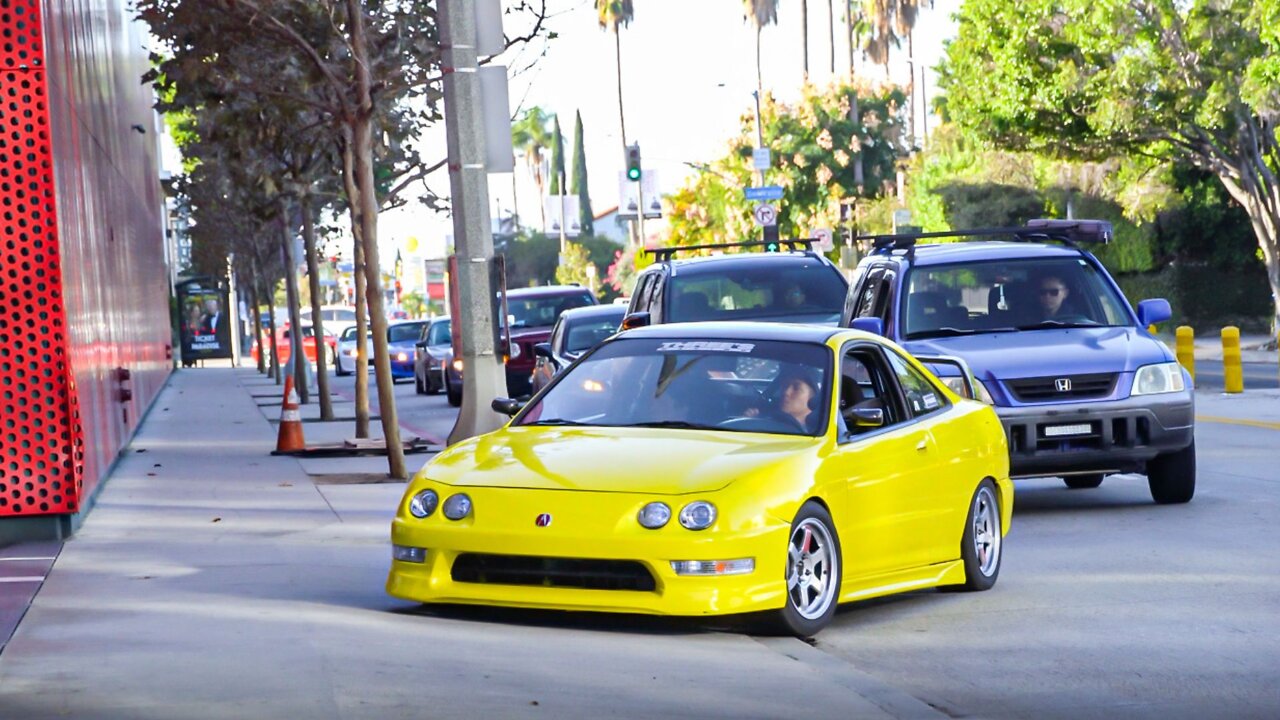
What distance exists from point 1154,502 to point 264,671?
27.3ft

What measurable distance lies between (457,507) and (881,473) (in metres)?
2.10

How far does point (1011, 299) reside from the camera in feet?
46.2

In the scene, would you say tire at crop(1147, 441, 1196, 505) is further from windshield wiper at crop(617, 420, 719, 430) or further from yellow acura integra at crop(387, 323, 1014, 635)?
windshield wiper at crop(617, 420, 719, 430)

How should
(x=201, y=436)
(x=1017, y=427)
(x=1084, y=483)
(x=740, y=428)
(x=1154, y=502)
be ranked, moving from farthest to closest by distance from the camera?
(x=201, y=436)
(x=1084, y=483)
(x=1154, y=502)
(x=1017, y=427)
(x=740, y=428)

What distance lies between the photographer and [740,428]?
9180 millimetres

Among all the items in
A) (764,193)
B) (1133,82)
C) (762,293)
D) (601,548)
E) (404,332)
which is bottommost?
(404,332)

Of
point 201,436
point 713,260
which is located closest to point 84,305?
point 713,260

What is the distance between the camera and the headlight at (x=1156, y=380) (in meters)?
13.0

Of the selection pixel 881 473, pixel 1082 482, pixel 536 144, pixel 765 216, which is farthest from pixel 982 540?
pixel 536 144

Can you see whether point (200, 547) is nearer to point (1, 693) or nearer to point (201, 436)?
point (1, 693)

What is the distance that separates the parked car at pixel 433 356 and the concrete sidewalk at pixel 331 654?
2453 cm

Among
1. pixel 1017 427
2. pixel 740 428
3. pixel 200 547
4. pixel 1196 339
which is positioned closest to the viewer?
pixel 740 428

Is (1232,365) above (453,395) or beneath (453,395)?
above

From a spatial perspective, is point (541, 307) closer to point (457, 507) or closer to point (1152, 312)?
point (1152, 312)
